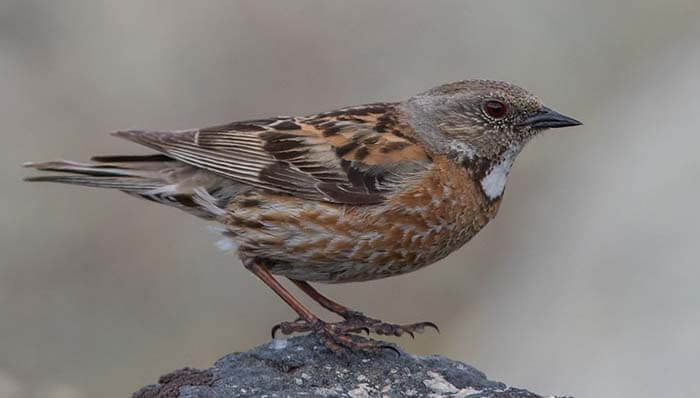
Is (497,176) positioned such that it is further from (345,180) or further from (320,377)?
(320,377)

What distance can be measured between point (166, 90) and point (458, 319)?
11.3ft

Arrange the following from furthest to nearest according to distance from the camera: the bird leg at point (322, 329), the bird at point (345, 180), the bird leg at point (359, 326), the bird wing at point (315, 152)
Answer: the bird wing at point (315, 152)
the bird at point (345, 180)
the bird leg at point (359, 326)
the bird leg at point (322, 329)

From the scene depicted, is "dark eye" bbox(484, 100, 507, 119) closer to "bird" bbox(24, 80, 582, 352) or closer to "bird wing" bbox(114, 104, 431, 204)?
"bird" bbox(24, 80, 582, 352)

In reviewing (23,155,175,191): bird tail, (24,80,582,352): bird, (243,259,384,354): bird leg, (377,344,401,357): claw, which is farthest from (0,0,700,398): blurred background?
(377,344,401,357): claw

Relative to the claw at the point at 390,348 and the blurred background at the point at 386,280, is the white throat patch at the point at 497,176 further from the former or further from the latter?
the blurred background at the point at 386,280

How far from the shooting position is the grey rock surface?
649cm

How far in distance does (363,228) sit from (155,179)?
1.38 metres

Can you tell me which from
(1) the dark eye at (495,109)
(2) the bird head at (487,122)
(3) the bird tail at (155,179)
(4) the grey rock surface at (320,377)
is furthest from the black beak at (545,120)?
(3) the bird tail at (155,179)

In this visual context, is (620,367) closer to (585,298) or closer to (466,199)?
(585,298)

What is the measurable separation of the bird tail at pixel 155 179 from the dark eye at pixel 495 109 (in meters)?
1.48

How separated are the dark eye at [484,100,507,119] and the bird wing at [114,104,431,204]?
466mm

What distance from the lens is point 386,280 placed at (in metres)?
11.0

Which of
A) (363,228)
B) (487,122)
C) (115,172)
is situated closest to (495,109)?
(487,122)

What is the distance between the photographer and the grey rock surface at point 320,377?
6492 millimetres
